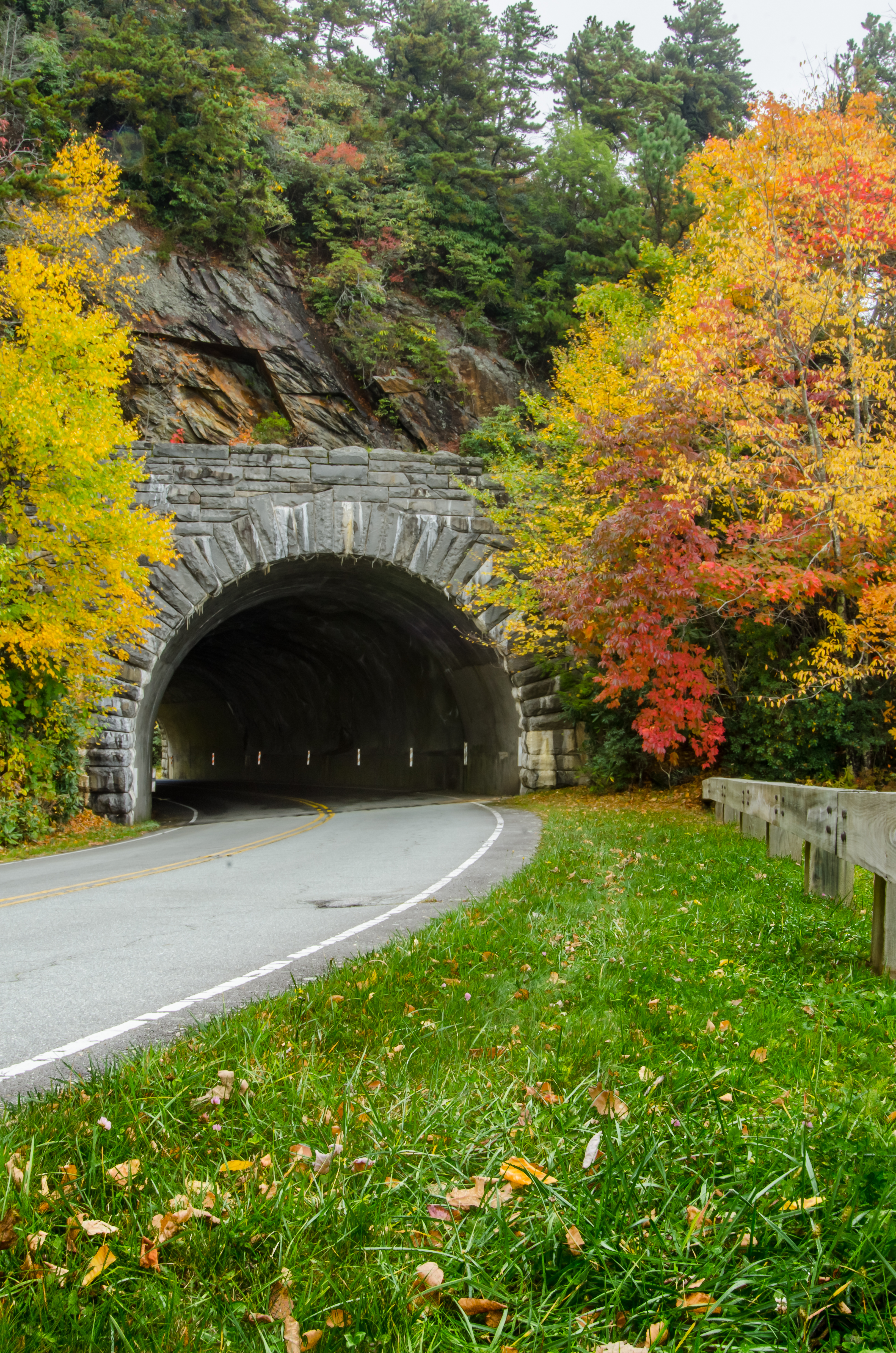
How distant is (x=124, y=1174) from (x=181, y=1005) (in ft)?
8.07

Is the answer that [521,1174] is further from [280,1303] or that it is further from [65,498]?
[65,498]

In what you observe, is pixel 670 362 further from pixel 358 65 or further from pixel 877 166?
pixel 358 65

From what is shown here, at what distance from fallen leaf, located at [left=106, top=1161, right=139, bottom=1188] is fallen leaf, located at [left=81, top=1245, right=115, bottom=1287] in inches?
12.8

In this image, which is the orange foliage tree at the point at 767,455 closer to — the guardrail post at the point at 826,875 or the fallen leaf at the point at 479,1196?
the guardrail post at the point at 826,875

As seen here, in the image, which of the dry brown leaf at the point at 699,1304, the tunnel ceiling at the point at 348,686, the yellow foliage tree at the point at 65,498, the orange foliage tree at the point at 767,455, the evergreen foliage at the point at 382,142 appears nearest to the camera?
the dry brown leaf at the point at 699,1304

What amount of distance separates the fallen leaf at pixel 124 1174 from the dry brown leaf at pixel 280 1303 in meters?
0.70

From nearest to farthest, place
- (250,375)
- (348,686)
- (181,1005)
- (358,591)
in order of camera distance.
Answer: (181,1005)
(358,591)
(250,375)
(348,686)

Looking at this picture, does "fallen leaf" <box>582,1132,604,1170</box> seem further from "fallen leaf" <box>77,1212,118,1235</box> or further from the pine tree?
the pine tree

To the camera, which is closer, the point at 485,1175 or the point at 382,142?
the point at 485,1175

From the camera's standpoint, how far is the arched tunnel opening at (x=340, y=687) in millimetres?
24141

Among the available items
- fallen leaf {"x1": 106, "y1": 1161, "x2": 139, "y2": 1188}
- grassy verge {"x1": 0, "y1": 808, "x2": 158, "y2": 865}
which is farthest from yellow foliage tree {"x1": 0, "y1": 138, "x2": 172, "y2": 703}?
fallen leaf {"x1": 106, "y1": 1161, "x2": 139, "y2": 1188}

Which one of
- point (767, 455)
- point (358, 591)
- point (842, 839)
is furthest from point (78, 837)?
point (842, 839)

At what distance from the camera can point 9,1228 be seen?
2584 millimetres

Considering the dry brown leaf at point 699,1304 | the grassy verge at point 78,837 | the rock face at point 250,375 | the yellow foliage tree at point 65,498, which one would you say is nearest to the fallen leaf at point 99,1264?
the dry brown leaf at point 699,1304
